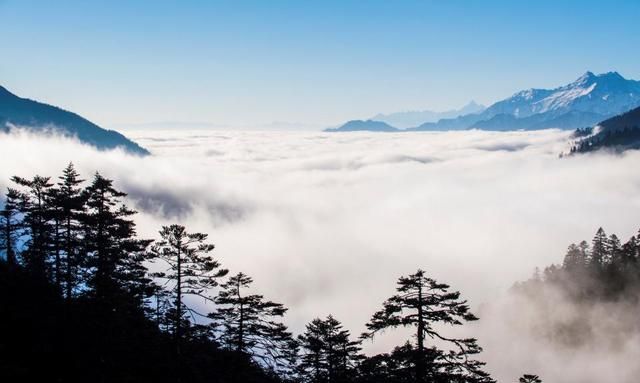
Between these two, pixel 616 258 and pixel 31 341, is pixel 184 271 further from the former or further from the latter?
pixel 616 258

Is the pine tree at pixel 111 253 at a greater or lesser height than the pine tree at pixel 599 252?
lesser

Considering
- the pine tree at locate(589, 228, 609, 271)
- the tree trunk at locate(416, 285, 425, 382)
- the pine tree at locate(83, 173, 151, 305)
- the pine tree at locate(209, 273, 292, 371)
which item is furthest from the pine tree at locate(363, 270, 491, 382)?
the pine tree at locate(589, 228, 609, 271)

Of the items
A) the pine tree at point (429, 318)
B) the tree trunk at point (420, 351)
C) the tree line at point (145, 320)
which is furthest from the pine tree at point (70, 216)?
the tree trunk at point (420, 351)

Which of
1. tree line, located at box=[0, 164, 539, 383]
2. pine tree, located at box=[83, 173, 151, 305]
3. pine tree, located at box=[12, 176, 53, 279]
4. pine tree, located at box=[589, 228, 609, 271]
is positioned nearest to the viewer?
tree line, located at box=[0, 164, 539, 383]

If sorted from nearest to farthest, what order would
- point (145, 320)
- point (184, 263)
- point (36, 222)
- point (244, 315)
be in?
point (184, 263)
point (244, 315)
point (145, 320)
point (36, 222)

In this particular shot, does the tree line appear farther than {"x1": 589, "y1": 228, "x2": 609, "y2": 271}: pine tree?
No

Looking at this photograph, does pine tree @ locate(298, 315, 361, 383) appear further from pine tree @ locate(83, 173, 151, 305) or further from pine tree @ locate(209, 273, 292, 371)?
pine tree @ locate(83, 173, 151, 305)

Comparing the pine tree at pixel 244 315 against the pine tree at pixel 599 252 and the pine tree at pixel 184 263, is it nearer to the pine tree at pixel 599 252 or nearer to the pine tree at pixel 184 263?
the pine tree at pixel 184 263

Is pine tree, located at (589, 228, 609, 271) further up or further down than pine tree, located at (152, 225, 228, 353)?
further up

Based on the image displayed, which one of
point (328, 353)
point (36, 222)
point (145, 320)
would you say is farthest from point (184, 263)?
point (36, 222)

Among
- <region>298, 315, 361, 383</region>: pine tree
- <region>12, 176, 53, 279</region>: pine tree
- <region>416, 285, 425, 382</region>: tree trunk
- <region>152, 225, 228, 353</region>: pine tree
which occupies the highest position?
<region>12, 176, 53, 279</region>: pine tree

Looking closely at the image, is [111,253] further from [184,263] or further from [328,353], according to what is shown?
[328,353]
